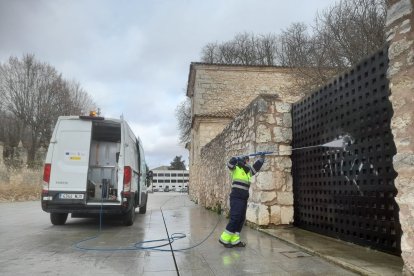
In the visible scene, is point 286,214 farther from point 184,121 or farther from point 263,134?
point 184,121

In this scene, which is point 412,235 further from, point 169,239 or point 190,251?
point 169,239

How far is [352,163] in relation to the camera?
5.72 metres

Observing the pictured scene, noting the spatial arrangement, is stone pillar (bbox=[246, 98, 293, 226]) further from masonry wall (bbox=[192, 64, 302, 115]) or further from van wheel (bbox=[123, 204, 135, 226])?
masonry wall (bbox=[192, 64, 302, 115])

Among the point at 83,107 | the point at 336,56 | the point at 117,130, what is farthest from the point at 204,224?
the point at 83,107

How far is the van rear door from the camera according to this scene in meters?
8.65

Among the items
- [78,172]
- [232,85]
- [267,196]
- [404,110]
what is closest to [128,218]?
[78,172]

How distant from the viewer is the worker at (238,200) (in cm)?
602

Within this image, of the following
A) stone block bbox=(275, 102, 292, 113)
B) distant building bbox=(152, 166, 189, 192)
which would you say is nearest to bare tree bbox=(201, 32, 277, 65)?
stone block bbox=(275, 102, 292, 113)

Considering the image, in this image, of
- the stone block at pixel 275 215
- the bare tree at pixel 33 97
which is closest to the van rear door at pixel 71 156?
the stone block at pixel 275 215

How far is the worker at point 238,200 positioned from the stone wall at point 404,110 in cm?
270

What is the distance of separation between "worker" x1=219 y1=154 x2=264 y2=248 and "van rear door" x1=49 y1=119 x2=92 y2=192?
158 inches

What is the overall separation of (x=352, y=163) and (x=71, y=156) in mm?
6213

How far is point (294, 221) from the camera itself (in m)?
7.90

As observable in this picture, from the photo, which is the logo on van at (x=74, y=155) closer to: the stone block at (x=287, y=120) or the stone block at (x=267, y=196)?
the stone block at (x=267, y=196)
